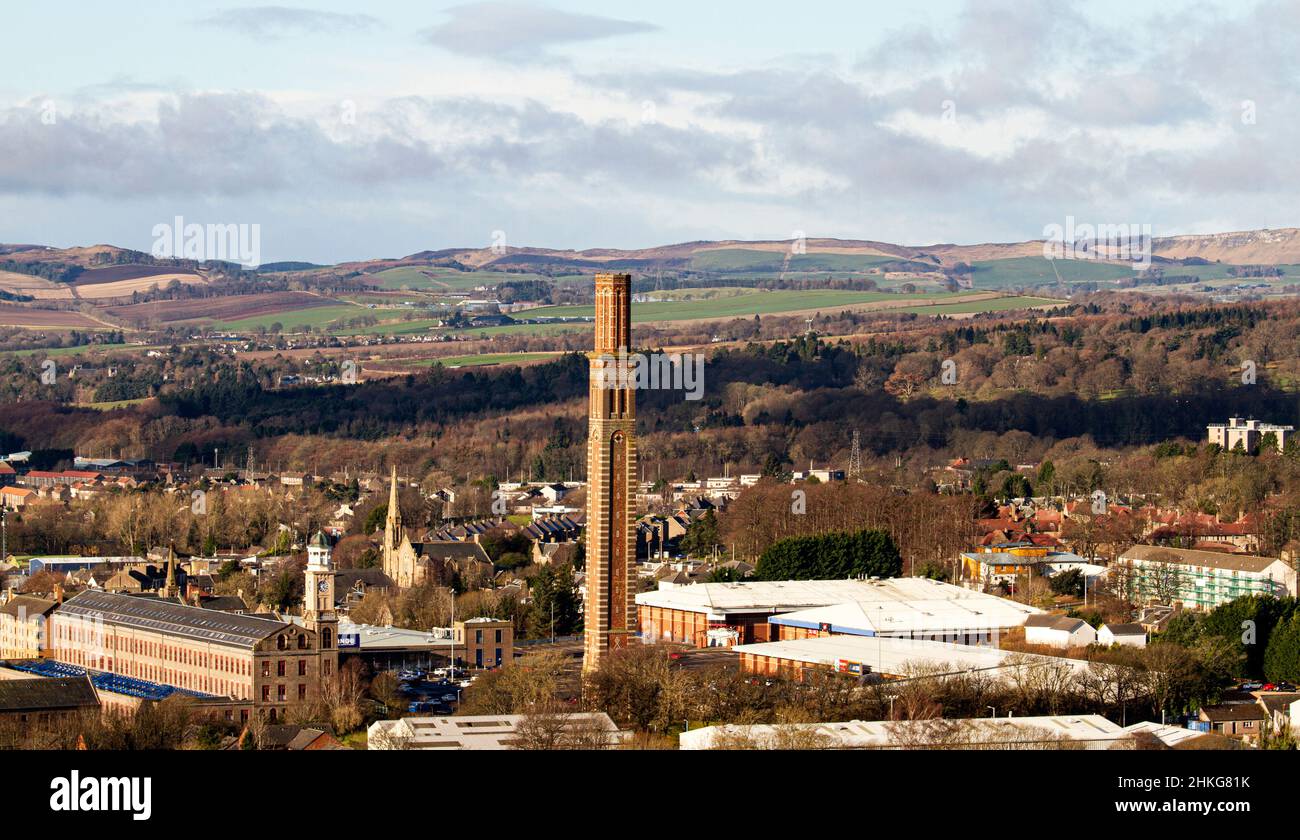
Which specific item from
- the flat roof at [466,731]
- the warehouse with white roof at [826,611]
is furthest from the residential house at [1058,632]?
the flat roof at [466,731]

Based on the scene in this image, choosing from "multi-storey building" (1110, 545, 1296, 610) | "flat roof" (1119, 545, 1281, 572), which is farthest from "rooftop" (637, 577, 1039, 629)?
"flat roof" (1119, 545, 1281, 572)

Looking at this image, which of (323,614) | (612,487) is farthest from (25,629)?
(612,487)

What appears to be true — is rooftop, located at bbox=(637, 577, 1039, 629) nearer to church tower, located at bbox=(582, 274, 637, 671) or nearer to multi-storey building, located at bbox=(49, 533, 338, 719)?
Result: church tower, located at bbox=(582, 274, 637, 671)

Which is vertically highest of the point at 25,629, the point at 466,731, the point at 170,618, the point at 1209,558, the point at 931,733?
the point at 931,733

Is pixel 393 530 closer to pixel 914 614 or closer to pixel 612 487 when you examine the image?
pixel 914 614
